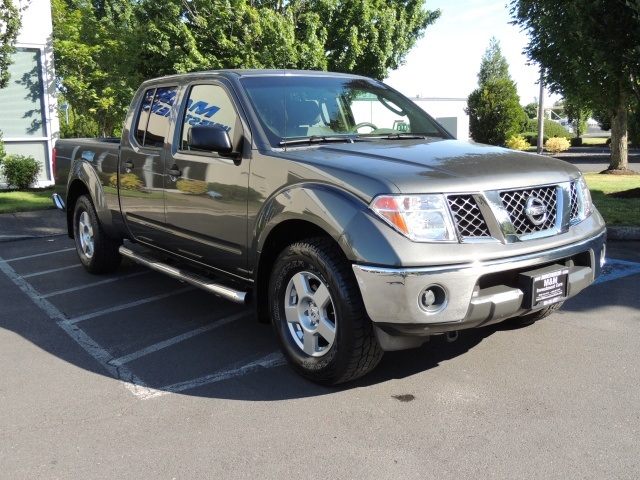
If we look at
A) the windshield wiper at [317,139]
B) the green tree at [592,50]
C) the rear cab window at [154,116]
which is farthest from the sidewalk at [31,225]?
the green tree at [592,50]

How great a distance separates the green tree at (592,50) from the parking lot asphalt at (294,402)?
6601 mm

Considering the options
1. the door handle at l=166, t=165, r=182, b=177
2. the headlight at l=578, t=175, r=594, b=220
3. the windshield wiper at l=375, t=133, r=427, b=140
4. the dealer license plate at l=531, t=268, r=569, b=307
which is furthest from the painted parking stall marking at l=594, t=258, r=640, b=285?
the door handle at l=166, t=165, r=182, b=177

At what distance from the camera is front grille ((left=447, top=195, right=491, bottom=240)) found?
341 centimetres

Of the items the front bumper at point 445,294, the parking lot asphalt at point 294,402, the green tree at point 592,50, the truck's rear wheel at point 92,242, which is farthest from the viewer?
the green tree at point 592,50

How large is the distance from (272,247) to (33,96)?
476 inches

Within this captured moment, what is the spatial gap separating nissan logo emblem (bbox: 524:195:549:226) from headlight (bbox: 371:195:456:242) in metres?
0.54

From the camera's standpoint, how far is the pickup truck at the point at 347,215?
11.0ft

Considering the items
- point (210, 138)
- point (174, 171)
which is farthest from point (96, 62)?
point (210, 138)

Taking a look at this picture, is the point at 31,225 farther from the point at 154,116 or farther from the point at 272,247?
the point at 272,247

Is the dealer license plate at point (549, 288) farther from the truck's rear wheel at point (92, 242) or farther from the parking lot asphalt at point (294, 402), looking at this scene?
the truck's rear wheel at point (92, 242)

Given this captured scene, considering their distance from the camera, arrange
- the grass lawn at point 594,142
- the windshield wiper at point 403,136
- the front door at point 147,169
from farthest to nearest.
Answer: the grass lawn at point 594,142, the front door at point 147,169, the windshield wiper at point 403,136

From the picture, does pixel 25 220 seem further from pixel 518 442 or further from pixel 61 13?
pixel 61 13

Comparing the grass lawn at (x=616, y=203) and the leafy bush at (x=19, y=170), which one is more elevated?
the leafy bush at (x=19, y=170)

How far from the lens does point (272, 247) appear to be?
417 cm
